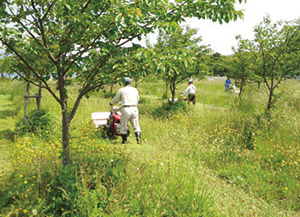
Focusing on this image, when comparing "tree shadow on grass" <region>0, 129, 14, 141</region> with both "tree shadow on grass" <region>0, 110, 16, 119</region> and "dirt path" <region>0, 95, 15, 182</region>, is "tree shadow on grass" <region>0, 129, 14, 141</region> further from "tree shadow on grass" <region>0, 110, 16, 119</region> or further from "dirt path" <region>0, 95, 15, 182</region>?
"tree shadow on grass" <region>0, 110, 16, 119</region>

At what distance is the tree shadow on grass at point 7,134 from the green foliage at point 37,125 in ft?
0.76

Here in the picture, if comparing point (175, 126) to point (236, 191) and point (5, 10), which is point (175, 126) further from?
point (5, 10)

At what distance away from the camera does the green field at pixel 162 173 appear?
8.36ft

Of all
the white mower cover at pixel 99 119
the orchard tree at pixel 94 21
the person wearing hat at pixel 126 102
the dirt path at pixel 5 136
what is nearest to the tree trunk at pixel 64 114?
the orchard tree at pixel 94 21

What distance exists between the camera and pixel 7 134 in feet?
17.7

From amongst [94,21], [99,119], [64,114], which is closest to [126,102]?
[99,119]

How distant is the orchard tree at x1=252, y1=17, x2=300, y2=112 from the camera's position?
6668 mm

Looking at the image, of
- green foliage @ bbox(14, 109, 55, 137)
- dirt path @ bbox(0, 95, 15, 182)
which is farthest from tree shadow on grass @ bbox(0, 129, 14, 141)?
green foliage @ bbox(14, 109, 55, 137)

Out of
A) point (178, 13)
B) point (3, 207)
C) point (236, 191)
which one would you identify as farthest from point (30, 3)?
point (236, 191)

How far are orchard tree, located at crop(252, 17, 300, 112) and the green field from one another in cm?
183

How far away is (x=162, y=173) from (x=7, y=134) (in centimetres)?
461

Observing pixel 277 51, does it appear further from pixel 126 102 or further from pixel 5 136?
pixel 5 136

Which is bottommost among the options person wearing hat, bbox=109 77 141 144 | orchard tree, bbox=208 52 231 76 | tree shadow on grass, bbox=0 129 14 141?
tree shadow on grass, bbox=0 129 14 141

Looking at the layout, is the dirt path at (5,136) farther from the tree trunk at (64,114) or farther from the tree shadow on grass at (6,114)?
the tree trunk at (64,114)
